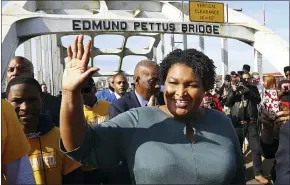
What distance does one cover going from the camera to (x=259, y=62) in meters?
14.8

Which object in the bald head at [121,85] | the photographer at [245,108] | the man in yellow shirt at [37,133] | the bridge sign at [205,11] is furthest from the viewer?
the bridge sign at [205,11]

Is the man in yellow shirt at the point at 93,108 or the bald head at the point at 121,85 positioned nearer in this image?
the man in yellow shirt at the point at 93,108

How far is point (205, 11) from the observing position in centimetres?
1250

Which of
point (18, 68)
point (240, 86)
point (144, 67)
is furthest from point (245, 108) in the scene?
point (18, 68)

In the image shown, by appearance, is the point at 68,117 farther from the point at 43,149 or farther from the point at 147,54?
the point at 147,54

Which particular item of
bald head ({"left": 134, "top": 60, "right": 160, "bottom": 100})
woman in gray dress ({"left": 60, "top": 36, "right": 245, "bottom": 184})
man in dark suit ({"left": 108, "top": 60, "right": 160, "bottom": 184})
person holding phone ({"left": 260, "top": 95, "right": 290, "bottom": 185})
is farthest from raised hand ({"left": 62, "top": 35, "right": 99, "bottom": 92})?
bald head ({"left": 134, "top": 60, "right": 160, "bottom": 100})

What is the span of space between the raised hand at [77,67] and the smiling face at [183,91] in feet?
1.35

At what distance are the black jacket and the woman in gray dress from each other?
4354 millimetres

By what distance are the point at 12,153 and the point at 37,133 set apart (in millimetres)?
788

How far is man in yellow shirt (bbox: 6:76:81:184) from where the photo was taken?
238 centimetres

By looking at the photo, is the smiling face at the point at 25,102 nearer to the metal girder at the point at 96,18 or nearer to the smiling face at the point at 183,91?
the smiling face at the point at 183,91

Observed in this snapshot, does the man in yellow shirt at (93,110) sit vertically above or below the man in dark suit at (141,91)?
below

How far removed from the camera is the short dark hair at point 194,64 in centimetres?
190

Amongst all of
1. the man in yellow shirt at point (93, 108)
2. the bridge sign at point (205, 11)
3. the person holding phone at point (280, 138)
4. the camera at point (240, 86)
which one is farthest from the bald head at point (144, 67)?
the bridge sign at point (205, 11)
